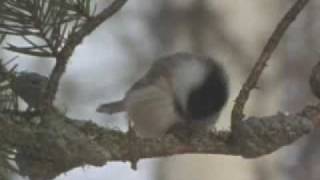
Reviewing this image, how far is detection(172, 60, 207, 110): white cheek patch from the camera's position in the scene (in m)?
0.28

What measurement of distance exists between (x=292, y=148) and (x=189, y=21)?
0.28 meters

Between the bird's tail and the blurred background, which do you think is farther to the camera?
the blurred background

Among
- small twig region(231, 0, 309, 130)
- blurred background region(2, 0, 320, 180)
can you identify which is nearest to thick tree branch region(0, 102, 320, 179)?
small twig region(231, 0, 309, 130)

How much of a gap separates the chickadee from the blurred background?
0.77 meters

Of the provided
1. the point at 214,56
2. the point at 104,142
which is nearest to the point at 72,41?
the point at 104,142

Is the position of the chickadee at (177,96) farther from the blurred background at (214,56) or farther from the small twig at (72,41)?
the blurred background at (214,56)

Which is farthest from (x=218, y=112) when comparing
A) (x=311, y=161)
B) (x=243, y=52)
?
(x=243, y=52)

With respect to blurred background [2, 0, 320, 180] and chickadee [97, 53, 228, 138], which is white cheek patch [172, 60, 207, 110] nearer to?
chickadee [97, 53, 228, 138]

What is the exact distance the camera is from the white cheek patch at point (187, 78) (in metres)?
0.28

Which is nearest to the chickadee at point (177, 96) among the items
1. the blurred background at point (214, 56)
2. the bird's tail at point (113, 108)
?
the bird's tail at point (113, 108)

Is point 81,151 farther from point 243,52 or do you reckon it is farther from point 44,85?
point 243,52

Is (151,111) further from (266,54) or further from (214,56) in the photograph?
(214,56)

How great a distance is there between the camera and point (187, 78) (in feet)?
0.93

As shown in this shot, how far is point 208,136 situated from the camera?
0.92ft
